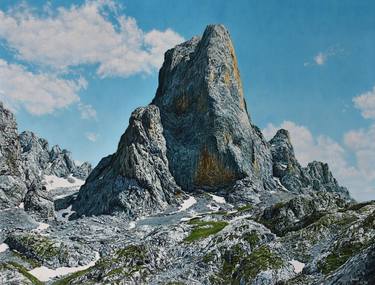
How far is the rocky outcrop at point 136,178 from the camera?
13838cm

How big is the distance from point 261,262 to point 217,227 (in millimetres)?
34778

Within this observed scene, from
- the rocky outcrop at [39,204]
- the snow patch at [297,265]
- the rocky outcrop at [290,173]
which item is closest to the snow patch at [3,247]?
the rocky outcrop at [39,204]

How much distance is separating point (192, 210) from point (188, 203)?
9252 mm

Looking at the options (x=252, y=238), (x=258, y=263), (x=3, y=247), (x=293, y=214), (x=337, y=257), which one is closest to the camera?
(x=337, y=257)

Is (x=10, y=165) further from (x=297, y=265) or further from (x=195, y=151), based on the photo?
(x=297, y=265)

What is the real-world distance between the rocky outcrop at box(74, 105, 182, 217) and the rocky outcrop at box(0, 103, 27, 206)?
24.7 metres

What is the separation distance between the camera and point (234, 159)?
161 metres

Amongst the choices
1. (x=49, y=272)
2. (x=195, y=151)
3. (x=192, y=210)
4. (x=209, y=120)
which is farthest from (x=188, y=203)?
(x=49, y=272)

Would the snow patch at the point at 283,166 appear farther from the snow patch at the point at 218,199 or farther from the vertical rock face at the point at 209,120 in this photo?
the snow patch at the point at 218,199

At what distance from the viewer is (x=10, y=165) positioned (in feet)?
437

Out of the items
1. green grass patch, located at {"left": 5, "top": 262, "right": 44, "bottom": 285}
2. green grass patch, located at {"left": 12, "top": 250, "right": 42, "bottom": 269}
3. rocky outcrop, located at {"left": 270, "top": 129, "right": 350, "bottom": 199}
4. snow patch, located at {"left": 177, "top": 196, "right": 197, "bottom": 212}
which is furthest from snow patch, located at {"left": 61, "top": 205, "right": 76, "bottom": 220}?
rocky outcrop, located at {"left": 270, "top": 129, "right": 350, "bottom": 199}

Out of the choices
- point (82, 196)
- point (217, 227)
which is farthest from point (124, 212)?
point (217, 227)

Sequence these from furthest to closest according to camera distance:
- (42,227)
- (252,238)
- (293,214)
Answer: (42,227) < (293,214) < (252,238)

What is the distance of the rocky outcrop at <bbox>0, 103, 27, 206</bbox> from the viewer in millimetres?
120594
